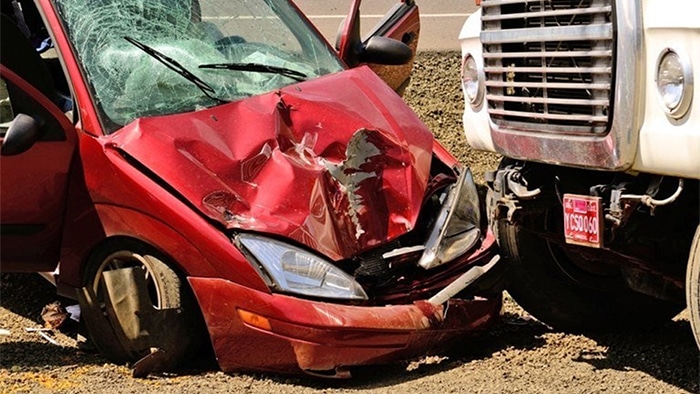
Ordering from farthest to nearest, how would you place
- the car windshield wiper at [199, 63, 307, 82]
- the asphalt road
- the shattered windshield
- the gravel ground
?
the asphalt road, the car windshield wiper at [199, 63, 307, 82], the shattered windshield, the gravel ground

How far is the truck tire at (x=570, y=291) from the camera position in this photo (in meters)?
6.13

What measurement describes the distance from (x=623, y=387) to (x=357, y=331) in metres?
1.14

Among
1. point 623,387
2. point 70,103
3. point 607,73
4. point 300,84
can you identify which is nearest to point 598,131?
point 607,73

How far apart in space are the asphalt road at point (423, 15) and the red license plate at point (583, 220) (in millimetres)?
8520

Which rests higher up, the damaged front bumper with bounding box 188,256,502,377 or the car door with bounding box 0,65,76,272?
the car door with bounding box 0,65,76,272

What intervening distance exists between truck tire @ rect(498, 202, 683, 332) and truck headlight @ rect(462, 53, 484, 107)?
639 millimetres

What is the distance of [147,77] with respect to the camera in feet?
20.6

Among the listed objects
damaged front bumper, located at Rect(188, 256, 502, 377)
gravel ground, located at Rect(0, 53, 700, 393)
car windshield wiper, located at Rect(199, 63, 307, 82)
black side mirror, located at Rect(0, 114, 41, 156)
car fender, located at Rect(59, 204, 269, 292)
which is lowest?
gravel ground, located at Rect(0, 53, 700, 393)

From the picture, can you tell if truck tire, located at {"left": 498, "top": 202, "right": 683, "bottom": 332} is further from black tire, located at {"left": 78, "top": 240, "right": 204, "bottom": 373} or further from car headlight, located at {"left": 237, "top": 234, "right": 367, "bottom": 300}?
black tire, located at {"left": 78, "top": 240, "right": 204, "bottom": 373}

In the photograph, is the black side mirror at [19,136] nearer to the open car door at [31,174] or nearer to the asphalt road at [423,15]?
the open car door at [31,174]

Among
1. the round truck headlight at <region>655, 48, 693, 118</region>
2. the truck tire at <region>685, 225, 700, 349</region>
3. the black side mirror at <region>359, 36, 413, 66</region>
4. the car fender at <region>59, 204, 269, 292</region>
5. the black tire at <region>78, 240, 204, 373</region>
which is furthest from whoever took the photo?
the black side mirror at <region>359, 36, 413, 66</region>

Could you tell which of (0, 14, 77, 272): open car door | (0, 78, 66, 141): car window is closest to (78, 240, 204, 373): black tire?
(0, 14, 77, 272): open car door

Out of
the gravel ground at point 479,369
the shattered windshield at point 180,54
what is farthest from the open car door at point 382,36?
the gravel ground at point 479,369

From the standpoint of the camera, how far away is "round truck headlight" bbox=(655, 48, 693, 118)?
433 centimetres
